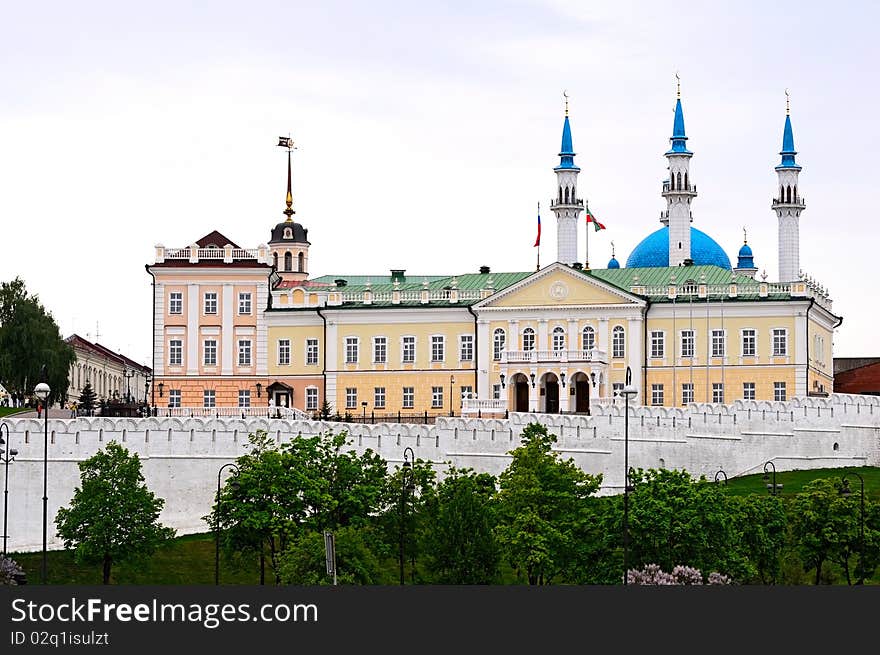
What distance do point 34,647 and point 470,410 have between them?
199 ft

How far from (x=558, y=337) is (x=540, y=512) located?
3540cm

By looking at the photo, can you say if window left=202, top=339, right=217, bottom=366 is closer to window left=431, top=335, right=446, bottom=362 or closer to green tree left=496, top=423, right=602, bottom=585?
window left=431, top=335, right=446, bottom=362

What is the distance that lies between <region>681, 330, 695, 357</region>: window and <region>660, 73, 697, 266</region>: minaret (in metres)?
8.84

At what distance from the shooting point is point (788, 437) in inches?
3730

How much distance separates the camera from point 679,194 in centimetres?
Answer: 11569

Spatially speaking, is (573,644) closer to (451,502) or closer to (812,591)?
(812,591)

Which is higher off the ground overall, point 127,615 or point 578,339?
point 578,339

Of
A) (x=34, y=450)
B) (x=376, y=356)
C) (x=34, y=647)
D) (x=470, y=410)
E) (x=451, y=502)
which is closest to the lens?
(x=34, y=647)

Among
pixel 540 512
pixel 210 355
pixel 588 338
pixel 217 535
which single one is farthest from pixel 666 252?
pixel 217 535

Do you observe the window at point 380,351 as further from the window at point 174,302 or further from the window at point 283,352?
the window at point 174,302

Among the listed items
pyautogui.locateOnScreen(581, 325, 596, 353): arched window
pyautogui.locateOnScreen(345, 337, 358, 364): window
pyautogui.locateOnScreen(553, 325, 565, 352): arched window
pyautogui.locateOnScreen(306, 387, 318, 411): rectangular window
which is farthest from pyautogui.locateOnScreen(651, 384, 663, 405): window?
pyautogui.locateOnScreen(306, 387, 318, 411): rectangular window

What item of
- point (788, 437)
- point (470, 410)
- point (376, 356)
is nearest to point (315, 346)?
point (376, 356)

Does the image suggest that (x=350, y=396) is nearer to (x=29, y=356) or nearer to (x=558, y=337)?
(x=558, y=337)

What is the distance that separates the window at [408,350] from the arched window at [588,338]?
8420mm
